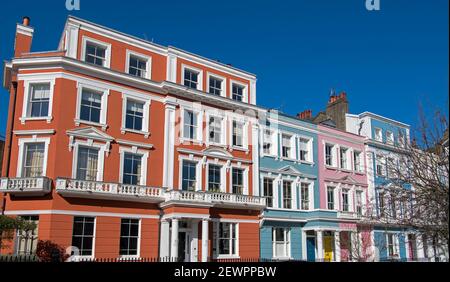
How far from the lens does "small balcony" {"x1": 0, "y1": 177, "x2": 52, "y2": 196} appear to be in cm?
2055

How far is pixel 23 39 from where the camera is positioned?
25.2 metres

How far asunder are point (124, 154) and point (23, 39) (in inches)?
367

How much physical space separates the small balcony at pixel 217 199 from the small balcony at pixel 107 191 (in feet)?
3.13

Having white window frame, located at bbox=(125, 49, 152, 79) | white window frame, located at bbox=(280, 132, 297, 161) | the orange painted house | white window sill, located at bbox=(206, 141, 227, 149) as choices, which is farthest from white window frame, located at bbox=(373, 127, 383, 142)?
white window frame, located at bbox=(125, 49, 152, 79)

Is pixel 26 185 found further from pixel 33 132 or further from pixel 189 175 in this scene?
pixel 189 175

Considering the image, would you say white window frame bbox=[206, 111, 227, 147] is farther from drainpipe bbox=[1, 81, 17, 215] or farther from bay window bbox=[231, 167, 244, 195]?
drainpipe bbox=[1, 81, 17, 215]

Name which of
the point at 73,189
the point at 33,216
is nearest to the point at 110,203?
the point at 73,189

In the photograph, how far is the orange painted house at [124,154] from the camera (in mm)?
21672

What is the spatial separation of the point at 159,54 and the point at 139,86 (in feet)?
9.33

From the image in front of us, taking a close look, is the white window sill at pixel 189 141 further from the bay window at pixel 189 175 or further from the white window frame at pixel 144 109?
the white window frame at pixel 144 109

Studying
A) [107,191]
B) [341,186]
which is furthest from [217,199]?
[341,186]

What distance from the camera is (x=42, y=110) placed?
75.3ft

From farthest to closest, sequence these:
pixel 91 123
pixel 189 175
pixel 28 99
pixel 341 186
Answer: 1. pixel 341 186
2. pixel 189 175
3. pixel 91 123
4. pixel 28 99
